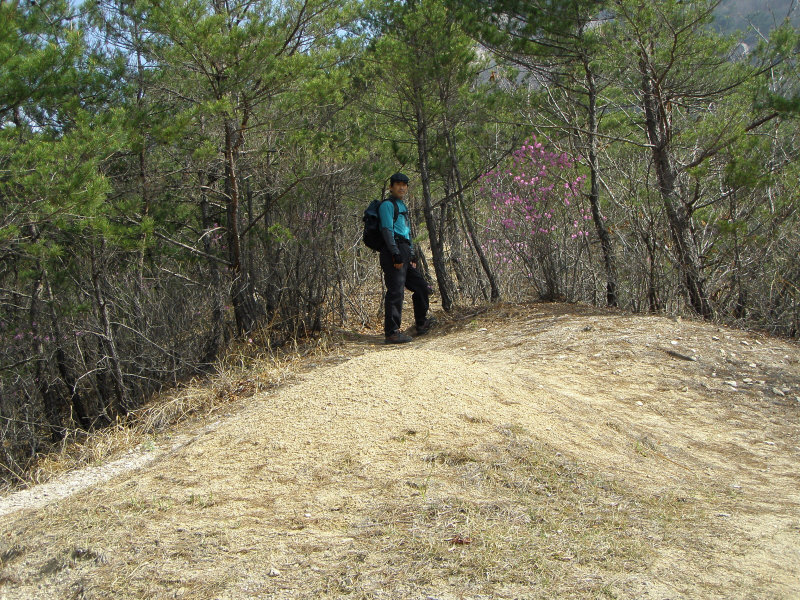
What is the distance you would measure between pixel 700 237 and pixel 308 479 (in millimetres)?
6000

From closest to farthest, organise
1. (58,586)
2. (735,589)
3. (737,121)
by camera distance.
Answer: (735,589) → (58,586) → (737,121)

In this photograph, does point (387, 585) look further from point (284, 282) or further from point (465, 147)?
point (465, 147)

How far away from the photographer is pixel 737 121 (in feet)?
23.7

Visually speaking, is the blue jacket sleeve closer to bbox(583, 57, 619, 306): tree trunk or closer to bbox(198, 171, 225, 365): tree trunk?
bbox(198, 171, 225, 365): tree trunk

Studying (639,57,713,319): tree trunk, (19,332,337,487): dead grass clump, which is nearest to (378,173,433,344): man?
(19,332,337,487): dead grass clump

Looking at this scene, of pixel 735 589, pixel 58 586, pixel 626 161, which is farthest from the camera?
pixel 626 161

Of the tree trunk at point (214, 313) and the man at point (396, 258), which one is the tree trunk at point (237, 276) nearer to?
the tree trunk at point (214, 313)

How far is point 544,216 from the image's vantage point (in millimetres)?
8781

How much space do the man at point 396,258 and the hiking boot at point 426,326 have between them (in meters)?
0.36

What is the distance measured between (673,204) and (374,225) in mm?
3181

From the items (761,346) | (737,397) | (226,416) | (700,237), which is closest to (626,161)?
(700,237)

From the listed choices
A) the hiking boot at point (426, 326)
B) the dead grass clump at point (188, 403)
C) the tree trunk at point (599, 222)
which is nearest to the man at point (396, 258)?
the hiking boot at point (426, 326)

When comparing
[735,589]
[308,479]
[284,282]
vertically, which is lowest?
[735,589]

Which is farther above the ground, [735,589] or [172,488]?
[172,488]
